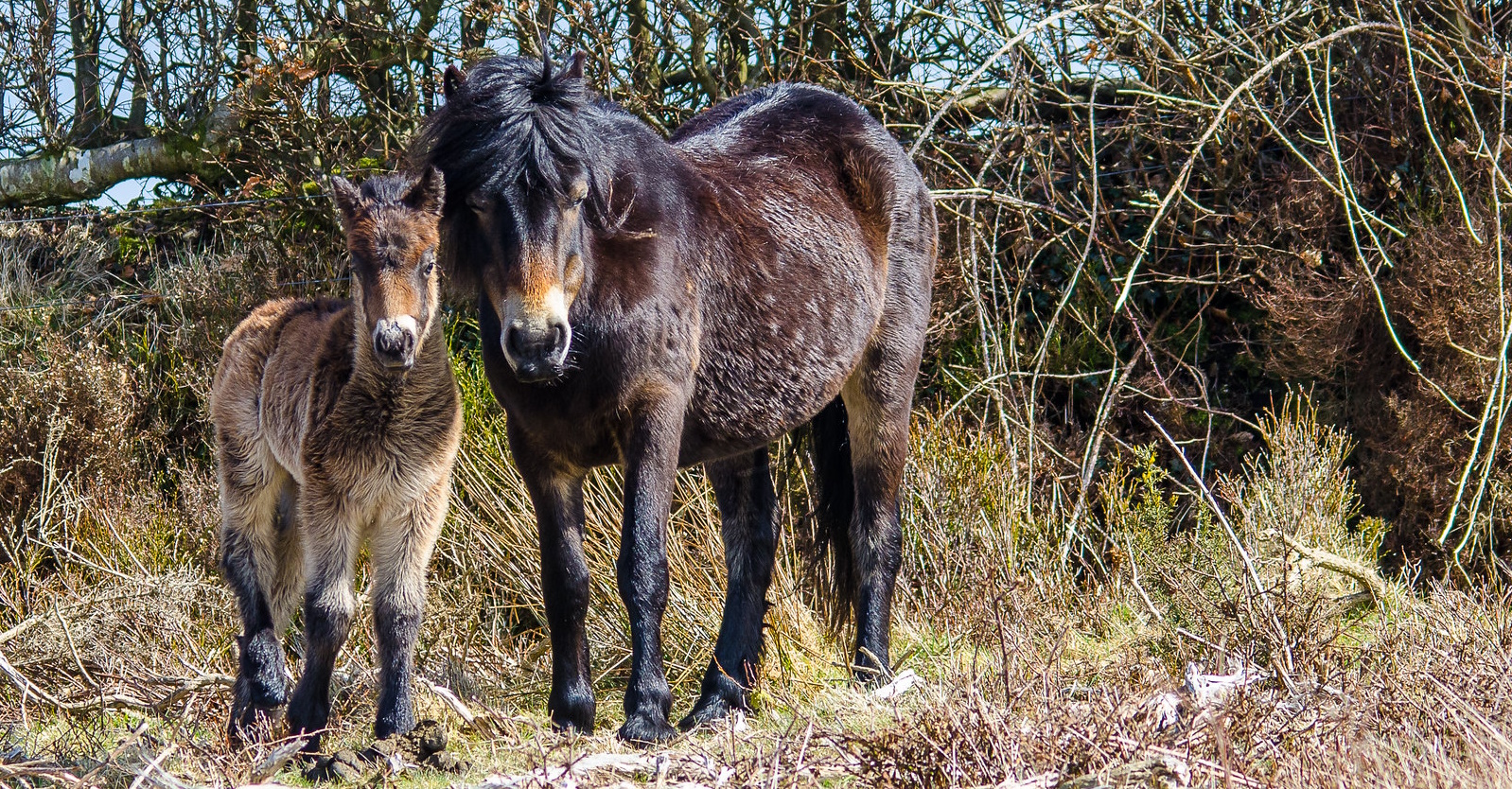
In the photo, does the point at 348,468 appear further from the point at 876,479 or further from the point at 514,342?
the point at 876,479

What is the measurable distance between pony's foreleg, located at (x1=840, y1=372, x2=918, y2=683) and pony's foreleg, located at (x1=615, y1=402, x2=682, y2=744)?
131 cm

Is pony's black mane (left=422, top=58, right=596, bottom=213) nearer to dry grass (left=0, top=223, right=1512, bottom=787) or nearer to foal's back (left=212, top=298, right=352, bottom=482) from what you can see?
foal's back (left=212, top=298, right=352, bottom=482)

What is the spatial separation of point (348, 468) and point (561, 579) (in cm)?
72

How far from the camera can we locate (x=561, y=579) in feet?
13.7

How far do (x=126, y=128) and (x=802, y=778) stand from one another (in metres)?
8.68

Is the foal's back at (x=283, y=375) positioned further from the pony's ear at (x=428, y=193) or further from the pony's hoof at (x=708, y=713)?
the pony's hoof at (x=708, y=713)

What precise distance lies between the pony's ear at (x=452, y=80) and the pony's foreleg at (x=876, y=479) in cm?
208

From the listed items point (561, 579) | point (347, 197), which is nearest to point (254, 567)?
point (561, 579)

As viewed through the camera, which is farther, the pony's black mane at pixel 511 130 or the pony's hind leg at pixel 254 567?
the pony's hind leg at pixel 254 567

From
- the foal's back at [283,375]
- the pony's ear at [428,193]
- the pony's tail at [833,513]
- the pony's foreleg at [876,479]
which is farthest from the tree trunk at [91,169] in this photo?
the pony's ear at [428,193]

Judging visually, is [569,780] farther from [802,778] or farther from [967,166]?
[967,166]

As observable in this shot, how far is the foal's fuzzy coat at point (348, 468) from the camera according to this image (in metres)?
3.88

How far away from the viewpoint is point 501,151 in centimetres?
369

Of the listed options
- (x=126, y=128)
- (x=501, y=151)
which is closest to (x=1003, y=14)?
(x=501, y=151)
